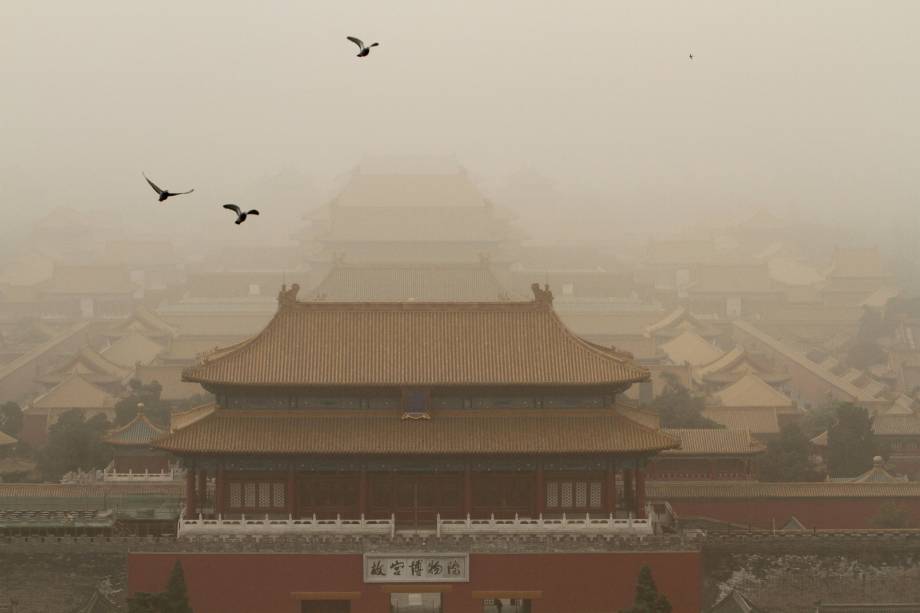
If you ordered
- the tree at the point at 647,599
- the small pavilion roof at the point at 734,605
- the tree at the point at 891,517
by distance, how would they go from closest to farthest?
the tree at the point at 647,599
the small pavilion roof at the point at 734,605
the tree at the point at 891,517

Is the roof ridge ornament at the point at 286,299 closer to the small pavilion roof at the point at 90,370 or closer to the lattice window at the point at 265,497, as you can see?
the lattice window at the point at 265,497

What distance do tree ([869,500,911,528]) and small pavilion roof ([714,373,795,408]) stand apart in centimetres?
1099

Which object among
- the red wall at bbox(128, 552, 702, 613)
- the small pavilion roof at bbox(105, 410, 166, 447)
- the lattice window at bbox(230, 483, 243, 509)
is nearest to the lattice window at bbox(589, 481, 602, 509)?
the red wall at bbox(128, 552, 702, 613)

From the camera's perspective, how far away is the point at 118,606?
33.0 meters

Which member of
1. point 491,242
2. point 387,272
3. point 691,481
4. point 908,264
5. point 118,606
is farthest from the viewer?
point 908,264

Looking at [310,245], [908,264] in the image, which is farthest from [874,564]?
[908,264]

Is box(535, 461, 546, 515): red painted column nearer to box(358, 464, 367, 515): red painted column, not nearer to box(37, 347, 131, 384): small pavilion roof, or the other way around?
box(358, 464, 367, 515): red painted column

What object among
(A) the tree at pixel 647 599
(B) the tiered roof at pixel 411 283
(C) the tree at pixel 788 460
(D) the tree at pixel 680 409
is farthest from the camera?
(B) the tiered roof at pixel 411 283

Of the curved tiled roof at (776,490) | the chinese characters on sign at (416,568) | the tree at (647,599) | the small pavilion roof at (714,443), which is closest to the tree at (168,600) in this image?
the chinese characters on sign at (416,568)

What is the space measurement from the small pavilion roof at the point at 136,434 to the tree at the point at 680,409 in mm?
12163

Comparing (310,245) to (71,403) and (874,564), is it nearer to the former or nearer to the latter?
(71,403)

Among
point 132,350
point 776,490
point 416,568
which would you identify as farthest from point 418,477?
point 132,350

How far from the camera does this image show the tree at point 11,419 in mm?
49719

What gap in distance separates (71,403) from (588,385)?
23.5 m
